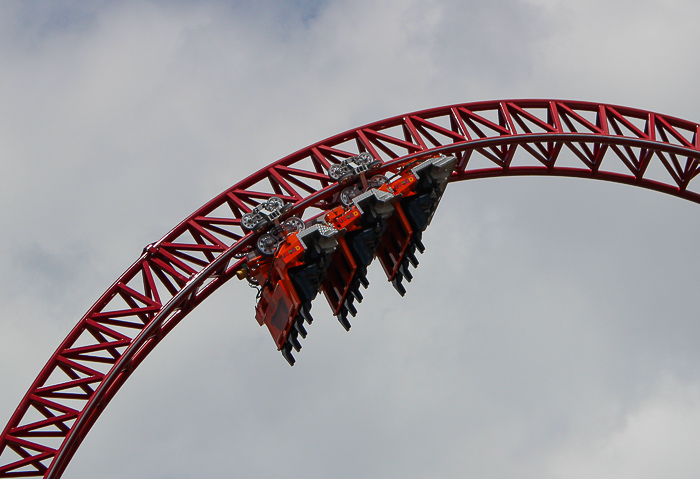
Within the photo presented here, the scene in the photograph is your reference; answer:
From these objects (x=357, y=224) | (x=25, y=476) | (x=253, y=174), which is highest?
(x=253, y=174)

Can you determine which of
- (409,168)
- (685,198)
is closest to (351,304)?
(409,168)

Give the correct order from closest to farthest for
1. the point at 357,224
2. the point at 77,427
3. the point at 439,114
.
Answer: the point at 77,427
the point at 357,224
the point at 439,114

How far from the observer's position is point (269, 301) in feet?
83.8

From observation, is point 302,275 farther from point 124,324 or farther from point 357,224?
point 124,324

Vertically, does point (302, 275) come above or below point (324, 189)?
below

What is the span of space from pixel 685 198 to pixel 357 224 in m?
9.39

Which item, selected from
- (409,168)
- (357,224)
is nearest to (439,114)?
(409,168)

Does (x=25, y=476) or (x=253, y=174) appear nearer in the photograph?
(x=25, y=476)

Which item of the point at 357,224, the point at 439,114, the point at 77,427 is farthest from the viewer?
the point at 439,114

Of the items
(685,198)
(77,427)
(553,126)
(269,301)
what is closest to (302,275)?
(269,301)

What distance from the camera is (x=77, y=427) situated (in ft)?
79.2

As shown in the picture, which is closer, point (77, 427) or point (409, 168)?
point (77, 427)

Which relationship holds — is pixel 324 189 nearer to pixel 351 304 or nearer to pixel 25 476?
pixel 351 304

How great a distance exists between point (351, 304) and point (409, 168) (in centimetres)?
332
